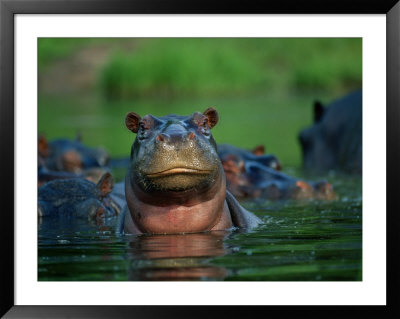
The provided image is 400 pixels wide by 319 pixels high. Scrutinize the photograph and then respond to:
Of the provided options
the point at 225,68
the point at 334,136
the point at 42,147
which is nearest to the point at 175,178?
the point at 42,147

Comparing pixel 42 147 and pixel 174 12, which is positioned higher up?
pixel 174 12

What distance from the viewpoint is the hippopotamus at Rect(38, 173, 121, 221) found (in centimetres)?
872

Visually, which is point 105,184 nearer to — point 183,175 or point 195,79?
point 183,175

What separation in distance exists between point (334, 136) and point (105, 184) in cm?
551

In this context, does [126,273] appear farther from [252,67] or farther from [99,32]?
[252,67]

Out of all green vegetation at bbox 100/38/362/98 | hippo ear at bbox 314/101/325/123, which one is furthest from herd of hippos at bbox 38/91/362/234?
green vegetation at bbox 100/38/362/98

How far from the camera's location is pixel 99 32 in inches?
250

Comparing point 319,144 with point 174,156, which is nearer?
point 174,156

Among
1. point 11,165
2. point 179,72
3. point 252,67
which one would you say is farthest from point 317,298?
point 252,67

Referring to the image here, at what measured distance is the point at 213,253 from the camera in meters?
6.46

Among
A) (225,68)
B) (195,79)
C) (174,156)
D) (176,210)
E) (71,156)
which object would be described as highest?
(225,68)

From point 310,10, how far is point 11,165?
2.10 m

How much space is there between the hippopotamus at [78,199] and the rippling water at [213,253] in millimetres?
435

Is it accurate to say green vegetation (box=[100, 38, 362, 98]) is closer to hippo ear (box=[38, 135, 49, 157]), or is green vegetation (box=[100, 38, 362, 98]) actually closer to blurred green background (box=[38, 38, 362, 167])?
blurred green background (box=[38, 38, 362, 167])
